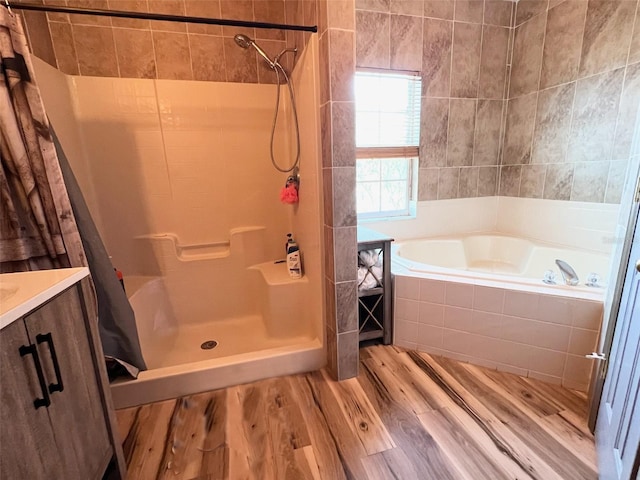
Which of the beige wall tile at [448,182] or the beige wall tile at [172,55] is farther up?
the beige wall tile at [172,55]

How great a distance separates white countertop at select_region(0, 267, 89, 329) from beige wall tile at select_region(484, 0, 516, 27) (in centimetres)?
323

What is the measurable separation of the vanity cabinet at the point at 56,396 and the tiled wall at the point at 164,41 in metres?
1.62

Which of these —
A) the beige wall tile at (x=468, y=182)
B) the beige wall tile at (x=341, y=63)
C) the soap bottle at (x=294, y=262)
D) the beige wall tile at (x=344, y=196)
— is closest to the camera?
the beige wall tile at (x=341, y=63)

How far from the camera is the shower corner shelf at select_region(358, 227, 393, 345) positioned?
1.87 m

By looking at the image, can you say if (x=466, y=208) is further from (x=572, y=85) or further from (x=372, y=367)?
(x=372, y=367)

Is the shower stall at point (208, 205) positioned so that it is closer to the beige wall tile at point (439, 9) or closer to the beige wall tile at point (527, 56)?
the beige wall tile at point (439, 9)

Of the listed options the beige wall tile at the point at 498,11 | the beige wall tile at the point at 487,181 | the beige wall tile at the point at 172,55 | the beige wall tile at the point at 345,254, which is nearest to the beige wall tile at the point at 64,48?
the beige wall tile at the point at 172,55

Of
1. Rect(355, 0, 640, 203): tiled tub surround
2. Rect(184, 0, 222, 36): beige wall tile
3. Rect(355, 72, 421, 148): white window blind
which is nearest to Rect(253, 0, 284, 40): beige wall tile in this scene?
Rect(184, 0, 222, 36): beige wall tile

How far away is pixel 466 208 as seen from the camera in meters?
2.76

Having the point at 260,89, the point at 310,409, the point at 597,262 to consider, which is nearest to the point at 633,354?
the point at 310,409

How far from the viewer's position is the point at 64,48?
1.81 metres

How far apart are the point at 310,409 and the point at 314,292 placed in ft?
1.98

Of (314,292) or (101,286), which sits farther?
(314,292)

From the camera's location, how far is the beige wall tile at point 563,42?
2.10 metres
